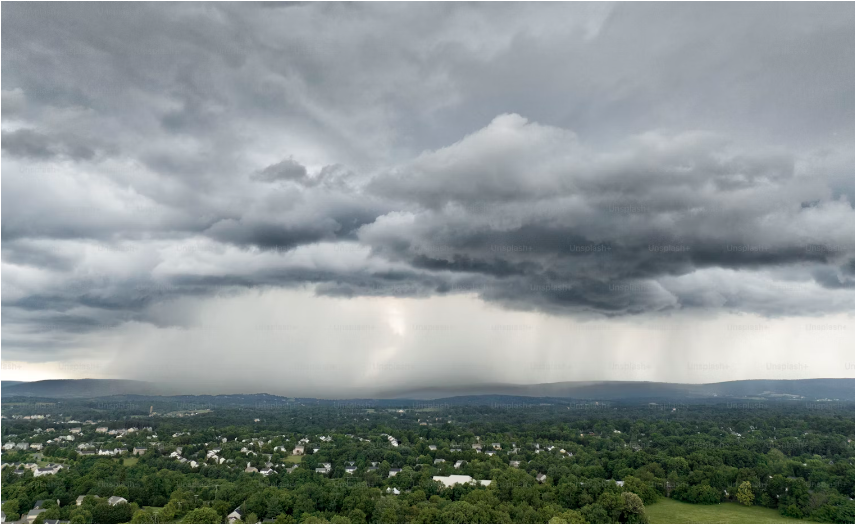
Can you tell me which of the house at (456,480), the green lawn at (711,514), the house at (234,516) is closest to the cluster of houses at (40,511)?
the house at (234,516)

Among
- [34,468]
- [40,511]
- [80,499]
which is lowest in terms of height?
[34,468]

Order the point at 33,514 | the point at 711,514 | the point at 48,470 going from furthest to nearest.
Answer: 1. the point at 48,470
2. the point at 711,514
3. the point at 33,514

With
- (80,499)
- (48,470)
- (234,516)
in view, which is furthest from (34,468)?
(234,516)

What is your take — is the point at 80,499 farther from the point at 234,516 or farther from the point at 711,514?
the point at 711,514

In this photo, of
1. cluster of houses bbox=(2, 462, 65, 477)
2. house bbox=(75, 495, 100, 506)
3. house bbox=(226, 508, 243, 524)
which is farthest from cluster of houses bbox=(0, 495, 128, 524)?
cluster of houses bbox=(2, 462, 65, 477)

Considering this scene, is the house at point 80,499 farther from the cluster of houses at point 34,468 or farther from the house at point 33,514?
the cluster of houses at point 34,468

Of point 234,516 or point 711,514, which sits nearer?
point 234,516

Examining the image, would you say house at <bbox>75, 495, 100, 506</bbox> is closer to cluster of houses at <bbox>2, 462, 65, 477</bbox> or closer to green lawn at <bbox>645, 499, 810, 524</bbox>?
cluster of houses at <bbox>2, 462, 65, 477</bbox>

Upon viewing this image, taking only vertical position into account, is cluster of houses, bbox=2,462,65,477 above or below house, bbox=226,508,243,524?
below
